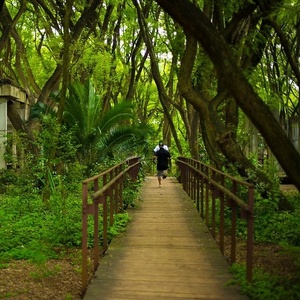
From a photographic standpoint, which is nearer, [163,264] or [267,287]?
[267,287]

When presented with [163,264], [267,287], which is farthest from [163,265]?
[267,287]

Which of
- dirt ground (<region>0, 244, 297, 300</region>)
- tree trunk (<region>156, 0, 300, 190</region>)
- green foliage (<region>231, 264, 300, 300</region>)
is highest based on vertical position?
tree trunk (<region>156, 0, 300, 190</region>)

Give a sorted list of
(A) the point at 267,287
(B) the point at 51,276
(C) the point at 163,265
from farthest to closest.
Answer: (C) the point at 163,265 < (B) the point at 51,276 < (A) the point at 267,287

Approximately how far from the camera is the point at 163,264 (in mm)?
6676

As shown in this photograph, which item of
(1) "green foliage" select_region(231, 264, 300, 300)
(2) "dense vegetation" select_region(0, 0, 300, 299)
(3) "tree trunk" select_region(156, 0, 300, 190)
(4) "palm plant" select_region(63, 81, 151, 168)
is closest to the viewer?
(1) "green foliage" select_region(231, 264, 300, 300)

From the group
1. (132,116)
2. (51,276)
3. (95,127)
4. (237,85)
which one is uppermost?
(132,116)

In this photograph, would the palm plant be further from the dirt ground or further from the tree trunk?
the tree trunk

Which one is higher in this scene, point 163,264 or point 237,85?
point 237,85

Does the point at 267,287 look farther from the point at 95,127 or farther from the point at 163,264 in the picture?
the point at 95,127

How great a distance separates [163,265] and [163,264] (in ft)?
0.17

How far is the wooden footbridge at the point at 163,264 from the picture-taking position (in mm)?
5504

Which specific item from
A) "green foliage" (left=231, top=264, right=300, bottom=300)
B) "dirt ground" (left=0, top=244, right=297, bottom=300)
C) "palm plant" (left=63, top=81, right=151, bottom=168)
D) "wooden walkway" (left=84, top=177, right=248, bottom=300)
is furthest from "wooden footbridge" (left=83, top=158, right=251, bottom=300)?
"palm plant" (left=63, top=81, right=151, bottom=168)

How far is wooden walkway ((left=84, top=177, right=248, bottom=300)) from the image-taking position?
5.50 m

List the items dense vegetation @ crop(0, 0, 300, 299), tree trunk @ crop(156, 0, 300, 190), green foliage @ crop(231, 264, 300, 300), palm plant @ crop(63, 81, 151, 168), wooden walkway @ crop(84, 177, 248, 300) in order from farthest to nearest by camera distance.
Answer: palm plant @ crop(63, 81, 151, 168) < dense vegetation @ crop(0, 0, 300, 299) < tree trunk @ crop(156, 0, 300, 190) < wooden walkway @ crop(84, 177, 248, 300) < green foliage @ crop(231, 264, 300, 300)
